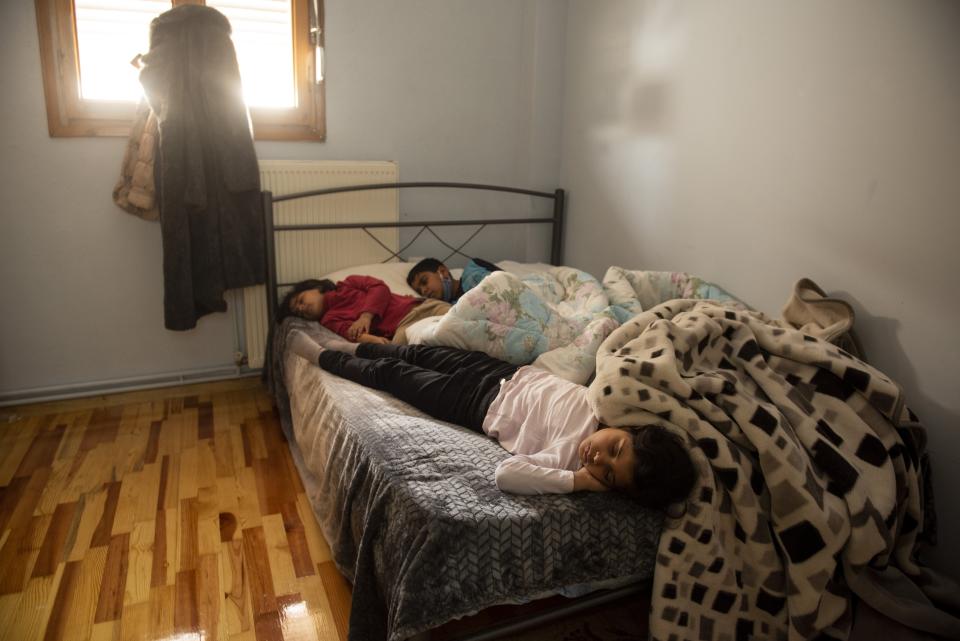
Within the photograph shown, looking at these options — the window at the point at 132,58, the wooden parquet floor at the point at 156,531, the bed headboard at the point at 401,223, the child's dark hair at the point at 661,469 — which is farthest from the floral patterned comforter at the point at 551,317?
the window at the point at 132,58

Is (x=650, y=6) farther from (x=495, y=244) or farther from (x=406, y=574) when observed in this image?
(x=406, y=574)

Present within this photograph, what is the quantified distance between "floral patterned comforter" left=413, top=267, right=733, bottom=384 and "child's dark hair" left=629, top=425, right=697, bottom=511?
20.6 inches

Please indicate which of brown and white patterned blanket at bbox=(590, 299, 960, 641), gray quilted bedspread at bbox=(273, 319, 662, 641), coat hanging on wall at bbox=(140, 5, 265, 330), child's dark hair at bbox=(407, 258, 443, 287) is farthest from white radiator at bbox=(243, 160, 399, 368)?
brown and white patterned blanket at bbox=(590, 299, 960, 641)

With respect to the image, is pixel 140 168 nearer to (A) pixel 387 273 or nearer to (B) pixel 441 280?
(A) pixel 387 273

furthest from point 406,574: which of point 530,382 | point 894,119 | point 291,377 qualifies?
point 894,119

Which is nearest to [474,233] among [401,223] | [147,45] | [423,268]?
[401,223]

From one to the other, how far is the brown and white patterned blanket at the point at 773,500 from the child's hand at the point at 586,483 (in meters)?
0.14

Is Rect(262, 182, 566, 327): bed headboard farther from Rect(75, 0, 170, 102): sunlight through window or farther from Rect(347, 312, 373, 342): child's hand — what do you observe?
Rect(75, 0, 170, 102): sunlight through window

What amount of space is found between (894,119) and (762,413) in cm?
102

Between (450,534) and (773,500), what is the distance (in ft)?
2.28

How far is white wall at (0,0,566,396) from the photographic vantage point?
2.68 metres

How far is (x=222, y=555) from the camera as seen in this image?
1.92m

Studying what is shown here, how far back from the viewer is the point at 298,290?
111 inches

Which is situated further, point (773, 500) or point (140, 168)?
point (140, 168)
